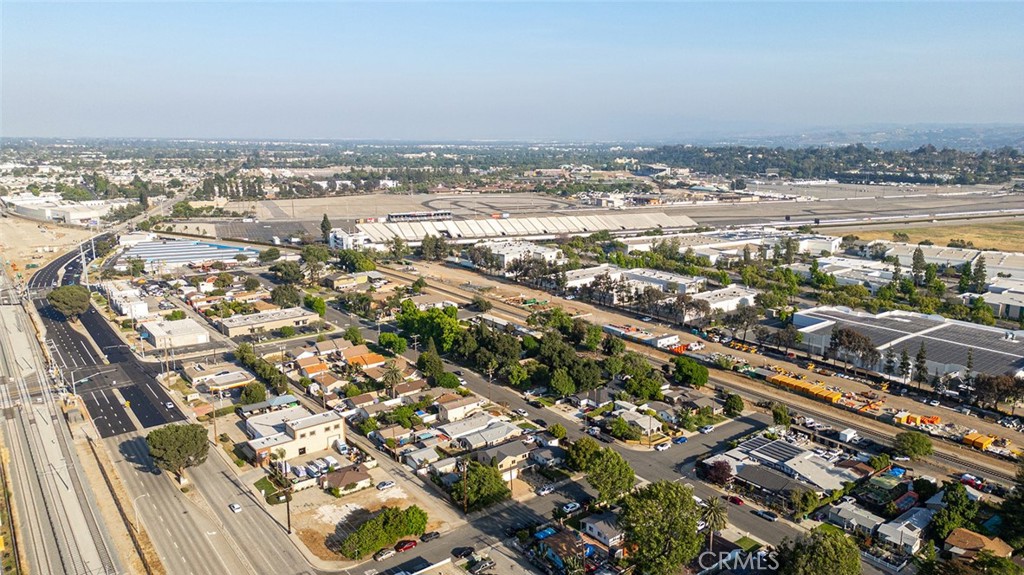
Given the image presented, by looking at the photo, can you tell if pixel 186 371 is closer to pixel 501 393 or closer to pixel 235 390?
pixel 235 390

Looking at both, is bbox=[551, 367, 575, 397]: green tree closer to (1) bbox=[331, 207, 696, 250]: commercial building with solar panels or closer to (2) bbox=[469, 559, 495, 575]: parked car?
(2) bbox=[469, 559, 495, 575]: parked car

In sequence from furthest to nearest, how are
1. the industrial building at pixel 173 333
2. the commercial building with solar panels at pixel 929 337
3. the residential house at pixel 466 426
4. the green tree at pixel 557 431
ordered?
the industrial building at pixel 173 333 < the commercial building with solar panels at pixel 929 337 < the residential house at pixel 466 426 < the green tree at pixel 557 431

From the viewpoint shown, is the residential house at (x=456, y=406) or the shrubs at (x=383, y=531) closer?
the shrubs at (x=383, y=531)

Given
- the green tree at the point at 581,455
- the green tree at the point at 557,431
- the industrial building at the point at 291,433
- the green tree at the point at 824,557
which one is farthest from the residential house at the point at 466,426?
the green tree at the point at 824,557

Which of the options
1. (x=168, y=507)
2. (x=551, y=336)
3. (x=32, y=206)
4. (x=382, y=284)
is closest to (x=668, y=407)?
(x=551, y=336)

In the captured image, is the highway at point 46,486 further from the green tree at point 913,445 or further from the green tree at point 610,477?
the green tree at point 913,445

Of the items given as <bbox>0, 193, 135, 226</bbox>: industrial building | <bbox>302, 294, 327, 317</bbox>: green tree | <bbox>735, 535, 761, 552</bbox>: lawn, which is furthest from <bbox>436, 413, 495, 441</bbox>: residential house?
<bbox>0, 193, 135, 226</bbox>: industrial building

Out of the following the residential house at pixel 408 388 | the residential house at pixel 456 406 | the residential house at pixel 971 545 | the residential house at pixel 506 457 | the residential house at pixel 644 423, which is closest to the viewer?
the residential house at pixel 971 545
